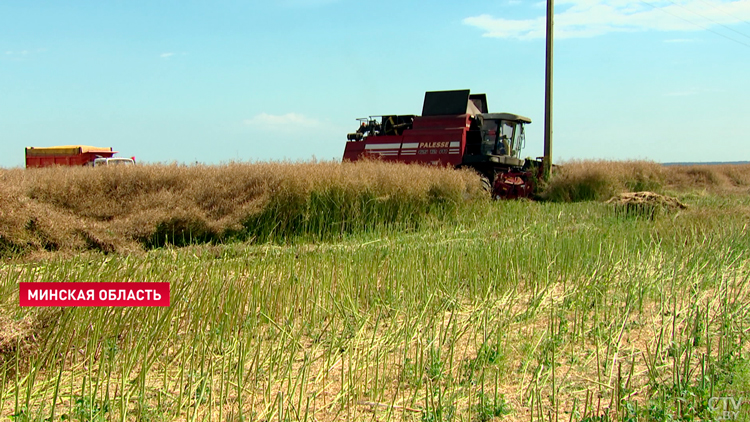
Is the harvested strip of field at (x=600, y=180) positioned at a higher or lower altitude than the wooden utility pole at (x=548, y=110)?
lower

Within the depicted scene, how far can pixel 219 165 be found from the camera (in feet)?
33.4

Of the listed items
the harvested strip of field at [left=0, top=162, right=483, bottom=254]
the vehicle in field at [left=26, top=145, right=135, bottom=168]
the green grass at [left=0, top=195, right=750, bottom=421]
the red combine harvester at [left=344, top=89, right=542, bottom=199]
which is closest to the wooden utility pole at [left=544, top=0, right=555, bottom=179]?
the red combine harvester at [left=344, top=89, right=542, bottom=199]

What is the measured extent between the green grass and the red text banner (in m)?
0.10

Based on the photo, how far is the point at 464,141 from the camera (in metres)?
15.9

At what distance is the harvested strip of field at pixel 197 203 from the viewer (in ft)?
24.1

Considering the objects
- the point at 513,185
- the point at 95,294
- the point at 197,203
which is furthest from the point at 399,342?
the point at 513,185

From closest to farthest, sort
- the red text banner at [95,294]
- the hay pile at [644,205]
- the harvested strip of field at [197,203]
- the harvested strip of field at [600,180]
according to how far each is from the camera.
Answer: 1. the red text banner at [95,294]
2. the harvested strip of field at [197,203]
3. the hay pile at [644,205]
4. the harvested strip of field at [600,180]

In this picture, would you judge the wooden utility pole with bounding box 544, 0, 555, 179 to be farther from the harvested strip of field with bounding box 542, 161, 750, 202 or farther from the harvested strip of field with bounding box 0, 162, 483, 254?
the harvested strip of field with bounding box 0, 162, 483, 254

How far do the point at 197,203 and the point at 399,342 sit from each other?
6020 millimetres

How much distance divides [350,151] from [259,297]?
44.0 feet

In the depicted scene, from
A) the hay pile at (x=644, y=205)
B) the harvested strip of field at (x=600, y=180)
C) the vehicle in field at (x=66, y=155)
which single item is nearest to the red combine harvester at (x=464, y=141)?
the harvested strip of field at (x=600, y=180)

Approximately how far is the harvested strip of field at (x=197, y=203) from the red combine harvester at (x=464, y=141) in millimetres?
5102

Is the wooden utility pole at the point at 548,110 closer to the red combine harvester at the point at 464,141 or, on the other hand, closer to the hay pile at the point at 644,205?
the red combine harvester at the point at 464,141

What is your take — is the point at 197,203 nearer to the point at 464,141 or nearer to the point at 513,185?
the point at 464,141
